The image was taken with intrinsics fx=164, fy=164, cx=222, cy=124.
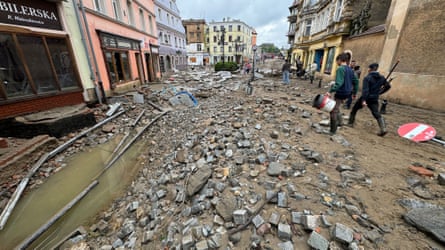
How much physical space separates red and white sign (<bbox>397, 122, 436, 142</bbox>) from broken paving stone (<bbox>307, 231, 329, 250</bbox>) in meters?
3.94

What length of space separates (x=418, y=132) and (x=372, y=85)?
4.70 feet

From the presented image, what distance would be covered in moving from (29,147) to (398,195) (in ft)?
24.9

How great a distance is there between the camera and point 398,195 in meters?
2.22

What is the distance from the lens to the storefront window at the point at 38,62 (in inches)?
209

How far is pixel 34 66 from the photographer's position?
5.57 metres

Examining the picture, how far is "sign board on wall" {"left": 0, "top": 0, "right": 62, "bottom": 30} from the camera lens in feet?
15.8

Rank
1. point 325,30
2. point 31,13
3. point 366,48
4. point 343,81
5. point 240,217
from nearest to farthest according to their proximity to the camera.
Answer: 1. point 240,217
2. point 343,81
3. point 31,13
4. point 366,48
5. point 325,30

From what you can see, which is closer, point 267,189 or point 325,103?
point 267,189

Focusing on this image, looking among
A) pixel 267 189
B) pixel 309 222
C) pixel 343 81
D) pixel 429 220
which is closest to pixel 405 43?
pixel 343 81

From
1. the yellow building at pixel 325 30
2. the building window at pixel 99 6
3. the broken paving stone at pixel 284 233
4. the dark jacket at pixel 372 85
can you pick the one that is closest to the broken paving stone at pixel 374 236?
the broken paving stone at pixel 284 233

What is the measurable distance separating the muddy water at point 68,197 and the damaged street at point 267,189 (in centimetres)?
7

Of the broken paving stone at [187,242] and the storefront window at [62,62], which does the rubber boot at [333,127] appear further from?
the storefront window at [62,62]

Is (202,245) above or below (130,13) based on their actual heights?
below

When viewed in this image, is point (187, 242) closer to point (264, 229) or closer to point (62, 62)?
point (264, 229)
